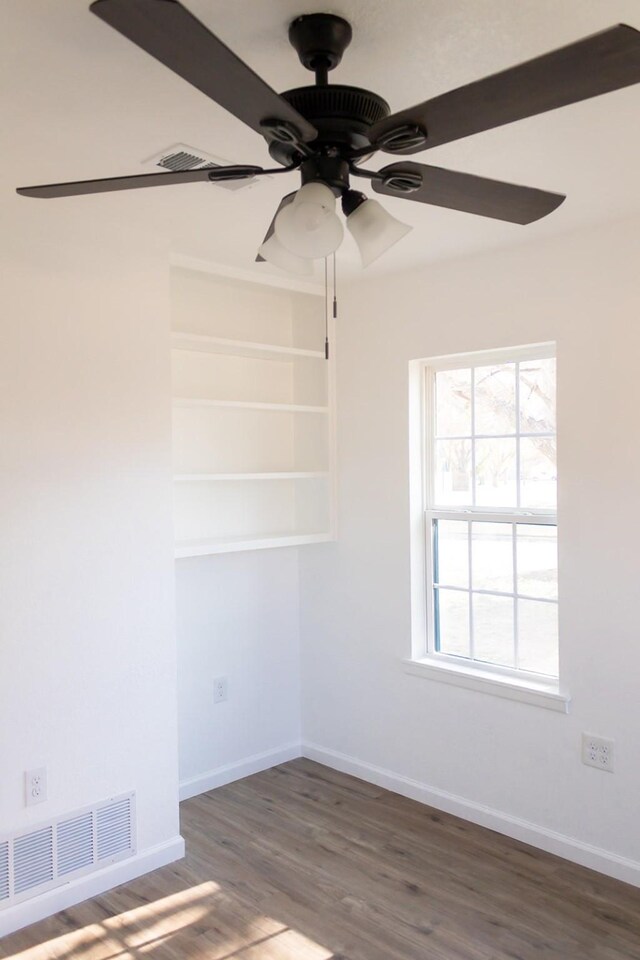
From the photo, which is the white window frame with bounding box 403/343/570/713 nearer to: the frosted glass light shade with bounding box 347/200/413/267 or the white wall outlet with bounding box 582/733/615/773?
the white wall outlet with bounding box 582/733/615/773

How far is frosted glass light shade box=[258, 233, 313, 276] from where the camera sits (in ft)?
5.70

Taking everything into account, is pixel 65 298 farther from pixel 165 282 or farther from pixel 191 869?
pixel 191 869

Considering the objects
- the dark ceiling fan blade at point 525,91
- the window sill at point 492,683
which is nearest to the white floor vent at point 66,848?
the window sill at point 492,683

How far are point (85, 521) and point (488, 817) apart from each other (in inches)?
83.3

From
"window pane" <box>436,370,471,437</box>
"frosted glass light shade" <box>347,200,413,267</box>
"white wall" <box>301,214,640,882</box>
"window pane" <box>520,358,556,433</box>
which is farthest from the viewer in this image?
"window pane" <box>436,370,471,437</box>

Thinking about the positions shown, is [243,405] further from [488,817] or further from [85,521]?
[488,817]

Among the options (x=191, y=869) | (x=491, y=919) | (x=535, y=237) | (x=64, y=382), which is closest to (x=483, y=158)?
(x=535, y=237)

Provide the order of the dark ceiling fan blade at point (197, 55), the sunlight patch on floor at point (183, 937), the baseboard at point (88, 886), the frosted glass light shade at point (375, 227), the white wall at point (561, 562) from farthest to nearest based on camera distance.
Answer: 1. the white wall at point (561, 562)
2. the baseboard at point (88, 886)
3. the sunlight patch on floor at point (183, 937)
4. the frosted glass light shade at point (375, 227)
5. the dark ceiling fan blade at point (197, 55)

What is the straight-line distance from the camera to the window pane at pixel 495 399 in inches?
133

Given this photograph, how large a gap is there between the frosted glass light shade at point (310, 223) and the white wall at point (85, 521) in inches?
56.8

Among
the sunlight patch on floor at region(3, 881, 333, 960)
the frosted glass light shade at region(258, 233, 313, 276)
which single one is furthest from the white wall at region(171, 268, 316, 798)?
the frosted glass light shade at region(258, 233, 313, 276)

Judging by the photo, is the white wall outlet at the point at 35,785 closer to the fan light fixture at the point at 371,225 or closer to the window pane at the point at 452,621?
the window pane at the point at 452,621

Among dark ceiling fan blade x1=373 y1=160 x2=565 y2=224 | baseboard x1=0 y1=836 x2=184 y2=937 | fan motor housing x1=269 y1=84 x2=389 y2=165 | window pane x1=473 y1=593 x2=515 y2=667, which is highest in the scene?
fan motor housing x1=269 y1=84 x2=389 y2=165

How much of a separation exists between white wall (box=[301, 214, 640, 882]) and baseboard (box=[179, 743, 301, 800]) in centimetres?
14
